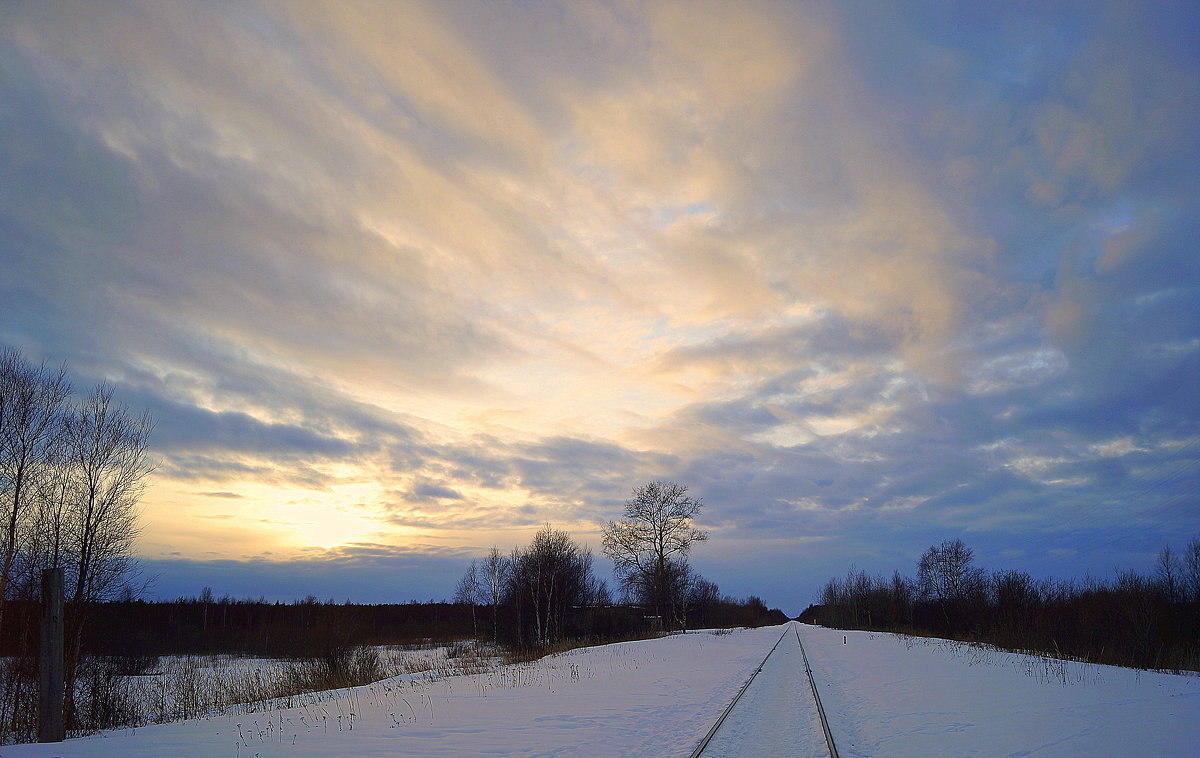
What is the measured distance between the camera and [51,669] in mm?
12422

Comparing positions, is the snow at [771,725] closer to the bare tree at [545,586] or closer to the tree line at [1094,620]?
the tree line at [1094,620]

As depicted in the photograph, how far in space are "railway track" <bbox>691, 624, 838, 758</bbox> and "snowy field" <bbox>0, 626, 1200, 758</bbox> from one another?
9 centimetres

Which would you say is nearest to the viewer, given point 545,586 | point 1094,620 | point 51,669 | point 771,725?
point 771,725

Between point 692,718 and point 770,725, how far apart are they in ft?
5.46

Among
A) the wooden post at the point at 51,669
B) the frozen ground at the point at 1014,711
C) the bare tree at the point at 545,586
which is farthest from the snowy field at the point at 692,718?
the bare tree at the point at 545,586

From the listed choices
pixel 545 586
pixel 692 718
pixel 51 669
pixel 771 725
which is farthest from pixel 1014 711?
pixel 545 586

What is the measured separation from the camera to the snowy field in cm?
1045

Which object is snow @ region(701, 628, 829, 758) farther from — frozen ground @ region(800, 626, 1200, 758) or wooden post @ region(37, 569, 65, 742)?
wooden post @ region(37, 569, 65, 742)

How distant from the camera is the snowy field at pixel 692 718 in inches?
412

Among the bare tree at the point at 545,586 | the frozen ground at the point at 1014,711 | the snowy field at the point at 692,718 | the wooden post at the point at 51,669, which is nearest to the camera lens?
the frozen ground at the point at 1014,711

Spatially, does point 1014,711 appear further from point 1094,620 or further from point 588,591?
point 588,591

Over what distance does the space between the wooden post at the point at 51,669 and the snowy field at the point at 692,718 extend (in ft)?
1.52

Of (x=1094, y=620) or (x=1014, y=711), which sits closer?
(x=1014, y=711)

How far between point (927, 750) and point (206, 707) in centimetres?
2026
